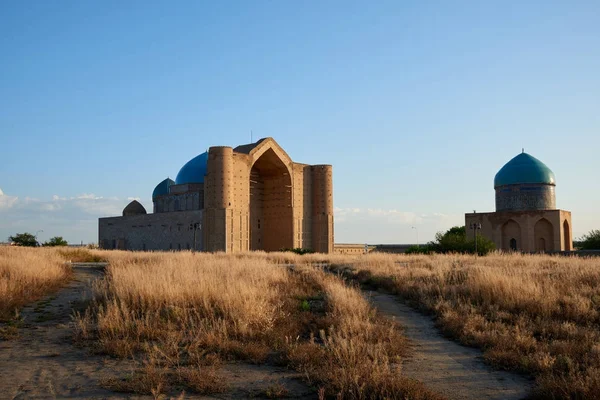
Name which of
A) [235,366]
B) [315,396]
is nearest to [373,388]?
[315,396]

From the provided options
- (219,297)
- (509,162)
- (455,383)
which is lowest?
(455,383)

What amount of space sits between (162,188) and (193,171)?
6301mm

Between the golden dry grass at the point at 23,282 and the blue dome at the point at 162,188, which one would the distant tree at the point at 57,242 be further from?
the golden dry grass at the point at 23,282

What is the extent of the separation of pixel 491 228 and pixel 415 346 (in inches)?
1686

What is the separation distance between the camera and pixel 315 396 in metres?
5.58

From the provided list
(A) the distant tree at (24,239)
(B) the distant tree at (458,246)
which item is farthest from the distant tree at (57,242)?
(B) the distant tree at (458,246)

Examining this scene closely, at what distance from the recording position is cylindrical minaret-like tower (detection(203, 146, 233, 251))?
43562mm

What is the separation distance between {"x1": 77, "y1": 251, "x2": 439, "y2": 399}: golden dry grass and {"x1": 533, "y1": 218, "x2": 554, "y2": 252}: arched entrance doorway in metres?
40.8

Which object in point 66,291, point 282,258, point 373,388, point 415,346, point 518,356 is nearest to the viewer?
point 373,388

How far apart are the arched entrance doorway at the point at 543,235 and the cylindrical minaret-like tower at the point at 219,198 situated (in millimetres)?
26136

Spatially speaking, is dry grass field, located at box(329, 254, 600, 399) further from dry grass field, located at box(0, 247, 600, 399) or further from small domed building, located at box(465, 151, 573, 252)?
small domed building, located at box(465, 151, 573, 252)

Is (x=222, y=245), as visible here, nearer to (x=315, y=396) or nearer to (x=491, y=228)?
(x=491, y=228)

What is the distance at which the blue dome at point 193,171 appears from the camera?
5403cm

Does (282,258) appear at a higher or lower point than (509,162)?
lower
